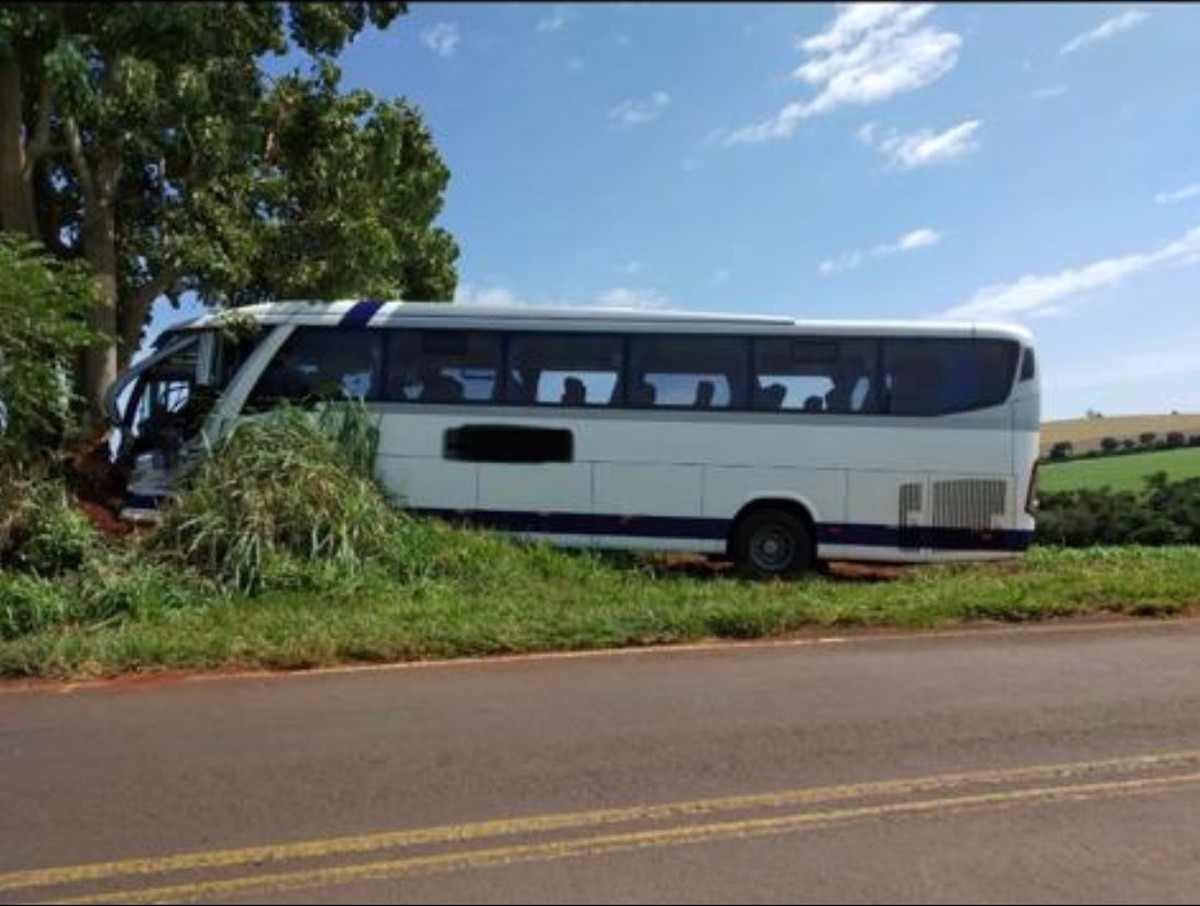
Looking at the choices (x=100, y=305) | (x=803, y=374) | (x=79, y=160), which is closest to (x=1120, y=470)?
(x=803, y=374)

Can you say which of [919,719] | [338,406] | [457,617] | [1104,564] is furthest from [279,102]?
[919,719]

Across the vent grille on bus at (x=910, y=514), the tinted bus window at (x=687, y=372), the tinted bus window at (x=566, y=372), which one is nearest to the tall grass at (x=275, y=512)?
the tinted bus window at (x=566, y=372)

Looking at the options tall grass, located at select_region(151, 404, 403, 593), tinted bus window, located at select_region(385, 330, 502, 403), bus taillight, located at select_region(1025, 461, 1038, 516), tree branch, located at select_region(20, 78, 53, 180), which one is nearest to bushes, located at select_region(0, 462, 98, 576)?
tall grass, located at select_region(151, 404, 403, 593)

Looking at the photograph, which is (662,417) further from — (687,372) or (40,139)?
(40,139)

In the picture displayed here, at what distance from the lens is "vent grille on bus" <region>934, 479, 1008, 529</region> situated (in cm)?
1664

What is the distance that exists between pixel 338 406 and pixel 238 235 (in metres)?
3.14

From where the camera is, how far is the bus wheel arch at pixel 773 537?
669 inches

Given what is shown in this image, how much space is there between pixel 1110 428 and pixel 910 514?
5.74m

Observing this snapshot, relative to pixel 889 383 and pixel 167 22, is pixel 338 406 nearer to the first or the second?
pixel 889 383

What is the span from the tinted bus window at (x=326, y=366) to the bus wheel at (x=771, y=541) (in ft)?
15.0

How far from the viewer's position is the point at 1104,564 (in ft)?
56.7

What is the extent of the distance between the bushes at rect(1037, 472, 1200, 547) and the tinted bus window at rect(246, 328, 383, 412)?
11.1 m

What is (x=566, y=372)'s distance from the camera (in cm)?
1708

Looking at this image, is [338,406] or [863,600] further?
[338,406]
